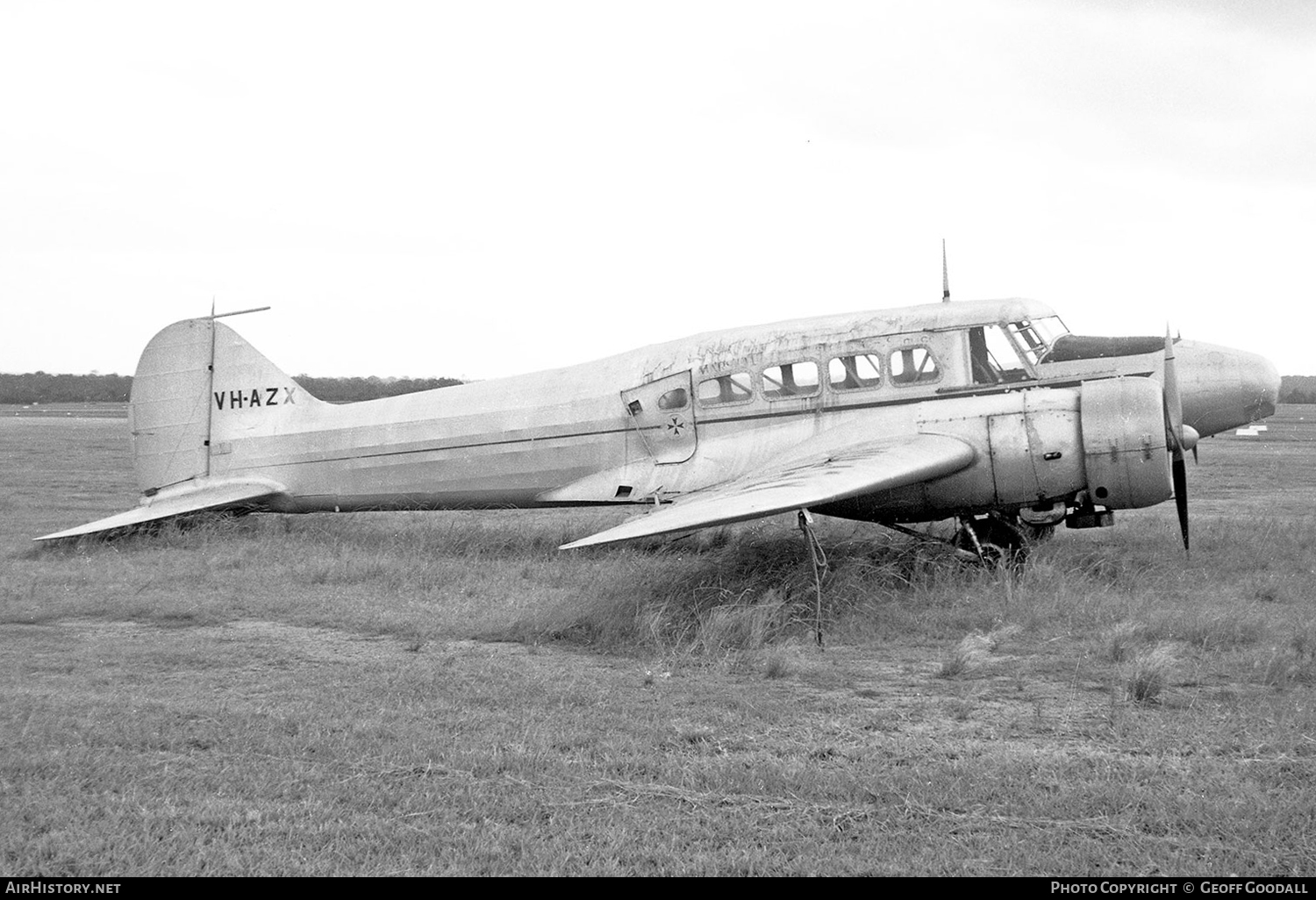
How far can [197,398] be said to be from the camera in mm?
15578

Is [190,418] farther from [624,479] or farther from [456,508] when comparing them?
[624,479]

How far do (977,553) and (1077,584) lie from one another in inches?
46.9

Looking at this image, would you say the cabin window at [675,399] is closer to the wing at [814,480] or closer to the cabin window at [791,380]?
the cabin window at [791,380]

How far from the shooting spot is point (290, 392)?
15.4m

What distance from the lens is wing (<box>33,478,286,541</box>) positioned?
1435cm

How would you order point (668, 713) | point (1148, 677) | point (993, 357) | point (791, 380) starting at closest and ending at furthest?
point (668, 713), point (1148, 677), point (993, 357), point (791, 380)

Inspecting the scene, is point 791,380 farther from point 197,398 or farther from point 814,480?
point 197,398

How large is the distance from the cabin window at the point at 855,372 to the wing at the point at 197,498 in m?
7.53

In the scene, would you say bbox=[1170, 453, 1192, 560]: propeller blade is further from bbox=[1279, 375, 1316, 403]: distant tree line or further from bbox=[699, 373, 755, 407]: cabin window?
bbox=[1279, 375, 1316, 403]: distant tree line

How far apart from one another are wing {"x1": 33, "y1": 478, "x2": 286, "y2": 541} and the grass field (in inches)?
71.8

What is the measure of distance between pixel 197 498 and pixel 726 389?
→ 292 inches

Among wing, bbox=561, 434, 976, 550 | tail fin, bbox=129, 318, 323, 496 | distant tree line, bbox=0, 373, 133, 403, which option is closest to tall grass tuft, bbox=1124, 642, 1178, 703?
wing, bbox=561, 434, 976, 550

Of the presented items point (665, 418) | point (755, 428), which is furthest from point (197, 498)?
point (755, 428)

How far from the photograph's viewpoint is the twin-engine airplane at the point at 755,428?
34.0ft
